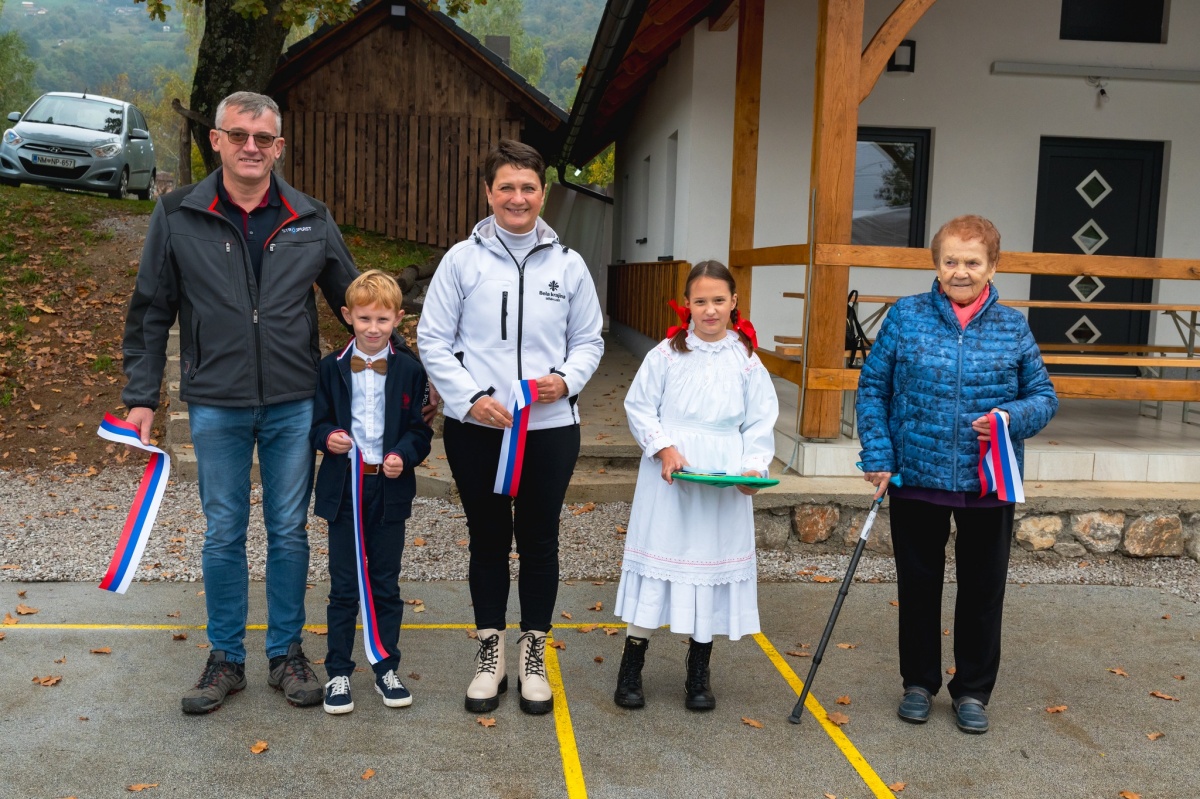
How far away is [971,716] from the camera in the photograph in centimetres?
385

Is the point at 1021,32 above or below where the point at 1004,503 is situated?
above

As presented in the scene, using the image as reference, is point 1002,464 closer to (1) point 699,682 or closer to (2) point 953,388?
(2) point 953,388

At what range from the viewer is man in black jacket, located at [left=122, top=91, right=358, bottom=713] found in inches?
146

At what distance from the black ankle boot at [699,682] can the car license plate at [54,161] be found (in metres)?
15.4

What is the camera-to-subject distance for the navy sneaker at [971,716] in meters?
3.83

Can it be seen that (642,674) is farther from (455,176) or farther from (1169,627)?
(455,176)

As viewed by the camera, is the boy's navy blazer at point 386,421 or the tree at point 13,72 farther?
the tree at point 13,72

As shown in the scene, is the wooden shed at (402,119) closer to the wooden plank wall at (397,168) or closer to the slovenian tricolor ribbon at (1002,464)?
the wooden plank wall at (397,168)

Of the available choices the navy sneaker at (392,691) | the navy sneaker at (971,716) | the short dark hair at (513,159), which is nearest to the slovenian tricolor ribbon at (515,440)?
the short dark hair at (513,159)

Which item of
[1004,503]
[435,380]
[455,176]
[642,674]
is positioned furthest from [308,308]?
[455,176]

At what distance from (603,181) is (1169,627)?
44589 mm

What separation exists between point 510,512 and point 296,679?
98cm

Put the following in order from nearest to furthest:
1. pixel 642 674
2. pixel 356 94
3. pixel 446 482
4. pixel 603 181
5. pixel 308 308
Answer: pixel 308 308 → pixel 642 674 → pixel 446 482 → pixel 356 94 → pixel 603 181

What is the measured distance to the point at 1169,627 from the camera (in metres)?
5.09
